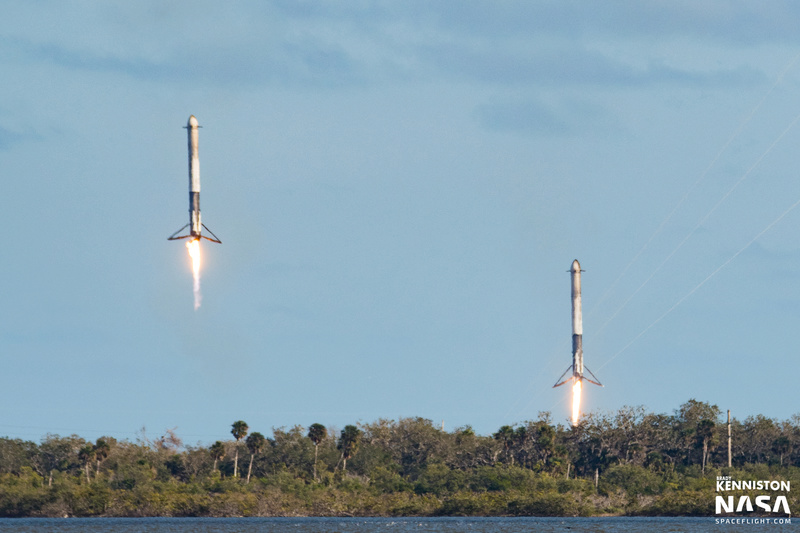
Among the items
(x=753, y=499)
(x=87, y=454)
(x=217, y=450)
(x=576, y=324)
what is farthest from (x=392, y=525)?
(x=87, y=454)

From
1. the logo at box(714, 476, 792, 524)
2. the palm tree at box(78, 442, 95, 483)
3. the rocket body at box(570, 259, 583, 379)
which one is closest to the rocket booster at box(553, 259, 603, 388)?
the rocket body at box(570, 259, 583, 379)

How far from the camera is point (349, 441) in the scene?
139 m

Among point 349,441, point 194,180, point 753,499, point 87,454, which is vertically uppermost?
point 194,180

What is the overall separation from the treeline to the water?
1.97m

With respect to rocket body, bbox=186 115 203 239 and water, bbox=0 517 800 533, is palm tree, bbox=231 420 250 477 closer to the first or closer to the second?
water, bbox=0 517 800 533

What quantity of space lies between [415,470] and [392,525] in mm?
30601

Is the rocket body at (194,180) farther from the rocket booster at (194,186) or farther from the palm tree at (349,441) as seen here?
the palm tree at (349,441)

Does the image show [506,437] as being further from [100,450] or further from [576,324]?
[576,324]

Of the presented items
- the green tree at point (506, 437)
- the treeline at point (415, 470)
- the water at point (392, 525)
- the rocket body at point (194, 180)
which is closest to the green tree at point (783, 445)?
the treeline at point (415, 470)

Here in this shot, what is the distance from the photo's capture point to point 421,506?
429ft

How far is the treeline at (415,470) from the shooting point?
12950 cm

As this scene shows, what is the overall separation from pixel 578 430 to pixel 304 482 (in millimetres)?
32478

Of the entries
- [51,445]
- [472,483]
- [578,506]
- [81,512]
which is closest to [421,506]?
[472,483]

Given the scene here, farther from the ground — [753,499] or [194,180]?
[194,180]
